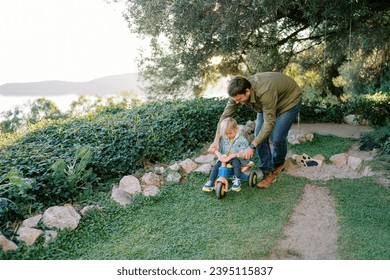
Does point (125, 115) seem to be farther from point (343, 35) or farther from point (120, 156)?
point (343, 35)

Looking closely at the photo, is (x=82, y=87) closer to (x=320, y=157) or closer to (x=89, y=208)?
(x=89, y=208)

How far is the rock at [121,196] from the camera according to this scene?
16.9 feet

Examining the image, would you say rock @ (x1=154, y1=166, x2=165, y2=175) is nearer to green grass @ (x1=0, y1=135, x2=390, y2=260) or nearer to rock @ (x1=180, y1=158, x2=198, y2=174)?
rock @ (x1=180, y1=158, x2=198, y2=174)

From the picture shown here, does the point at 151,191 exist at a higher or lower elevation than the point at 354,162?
higher

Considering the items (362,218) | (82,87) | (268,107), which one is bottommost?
(362,218)

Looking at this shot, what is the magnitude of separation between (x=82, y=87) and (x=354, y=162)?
21.2 feet

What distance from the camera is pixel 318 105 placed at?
10156 mm

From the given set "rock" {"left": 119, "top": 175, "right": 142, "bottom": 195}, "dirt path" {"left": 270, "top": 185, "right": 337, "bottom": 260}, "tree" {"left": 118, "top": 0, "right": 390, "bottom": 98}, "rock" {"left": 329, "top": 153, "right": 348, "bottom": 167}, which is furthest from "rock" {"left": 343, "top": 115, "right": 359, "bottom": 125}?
"rock" {"left": 119, "top": 175, "right": 142, "bottom": 195}

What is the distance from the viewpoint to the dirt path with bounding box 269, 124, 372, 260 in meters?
3.98

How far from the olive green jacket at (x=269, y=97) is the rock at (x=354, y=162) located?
1783 millimetres

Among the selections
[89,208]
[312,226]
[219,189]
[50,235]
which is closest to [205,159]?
[219,189]

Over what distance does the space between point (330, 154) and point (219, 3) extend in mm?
3209

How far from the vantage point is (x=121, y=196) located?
5215 millimetres
